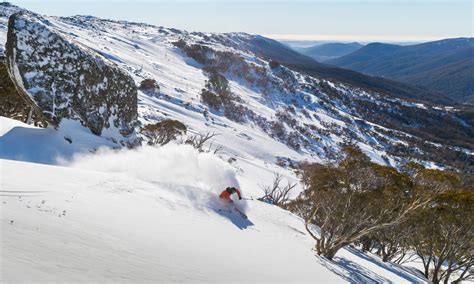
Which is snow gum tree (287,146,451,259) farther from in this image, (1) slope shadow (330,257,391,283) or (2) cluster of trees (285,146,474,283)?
(1) slope shadow (330,257,391,283)

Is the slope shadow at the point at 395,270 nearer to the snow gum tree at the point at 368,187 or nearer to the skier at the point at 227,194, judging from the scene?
the snow gum tree at the point at 368,187

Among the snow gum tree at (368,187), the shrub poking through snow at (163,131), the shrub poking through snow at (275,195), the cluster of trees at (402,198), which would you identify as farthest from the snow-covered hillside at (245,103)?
the cluster of trees at (402,198)

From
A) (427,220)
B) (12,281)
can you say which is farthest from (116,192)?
(427,220)

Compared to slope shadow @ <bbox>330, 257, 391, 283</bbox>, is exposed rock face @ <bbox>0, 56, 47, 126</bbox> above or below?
above

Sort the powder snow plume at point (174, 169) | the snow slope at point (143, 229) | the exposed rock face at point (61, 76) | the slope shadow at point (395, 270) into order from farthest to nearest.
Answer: the slope shadow at point (395, 270)
the exposed rock face at point (61, 76)
the powder snow plume at point (174, 169)
the snow slope at point (143, 229)

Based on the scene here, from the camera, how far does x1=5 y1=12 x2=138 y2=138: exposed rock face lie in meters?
18.8

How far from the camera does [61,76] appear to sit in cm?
1964

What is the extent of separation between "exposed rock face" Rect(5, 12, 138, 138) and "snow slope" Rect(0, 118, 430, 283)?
2.05 m

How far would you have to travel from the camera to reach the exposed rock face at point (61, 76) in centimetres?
1877

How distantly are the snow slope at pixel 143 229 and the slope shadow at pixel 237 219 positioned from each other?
0.07m

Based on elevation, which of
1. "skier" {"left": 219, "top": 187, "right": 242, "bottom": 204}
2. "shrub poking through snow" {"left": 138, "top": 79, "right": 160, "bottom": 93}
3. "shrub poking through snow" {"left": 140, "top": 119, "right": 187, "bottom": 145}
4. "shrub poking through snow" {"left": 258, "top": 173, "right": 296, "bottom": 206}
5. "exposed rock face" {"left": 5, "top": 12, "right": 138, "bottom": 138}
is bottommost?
"shrub poking through snow" {"left": 258, "top": 173, "right": 296, "bottom": 206}

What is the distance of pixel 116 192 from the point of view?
12.7 meters

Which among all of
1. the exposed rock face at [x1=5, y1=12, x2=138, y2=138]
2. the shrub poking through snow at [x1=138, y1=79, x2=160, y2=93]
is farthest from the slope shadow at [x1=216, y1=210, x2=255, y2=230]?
the shrub poking through snow at [x1=138, y1=79, x2=160, y2=93]

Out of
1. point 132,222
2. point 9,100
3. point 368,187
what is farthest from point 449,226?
point 9,100
